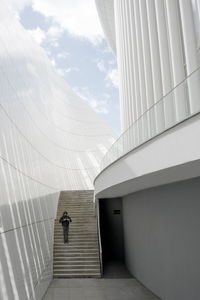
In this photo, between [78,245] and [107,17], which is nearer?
[78,245]

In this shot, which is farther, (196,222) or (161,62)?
(161,62)

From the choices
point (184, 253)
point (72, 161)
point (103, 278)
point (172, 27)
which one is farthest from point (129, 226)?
point (72, 161)

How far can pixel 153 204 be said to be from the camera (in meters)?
12.5

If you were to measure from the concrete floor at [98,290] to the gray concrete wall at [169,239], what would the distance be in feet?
1.74

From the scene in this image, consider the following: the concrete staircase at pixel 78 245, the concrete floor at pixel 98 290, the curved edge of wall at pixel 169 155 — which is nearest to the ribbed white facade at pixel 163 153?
the curved edge of wall at pixel 169 155

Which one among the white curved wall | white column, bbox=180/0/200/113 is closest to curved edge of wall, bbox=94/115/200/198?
the white curved wall

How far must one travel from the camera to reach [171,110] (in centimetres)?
695

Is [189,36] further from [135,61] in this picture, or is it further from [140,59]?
[135,61]

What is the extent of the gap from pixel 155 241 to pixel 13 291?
20.7ft

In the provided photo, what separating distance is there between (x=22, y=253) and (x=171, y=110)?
19.8 ft

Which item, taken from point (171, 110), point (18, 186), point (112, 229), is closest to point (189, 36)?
point (171, 110)

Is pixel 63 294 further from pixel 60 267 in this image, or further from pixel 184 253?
pixel 184 253

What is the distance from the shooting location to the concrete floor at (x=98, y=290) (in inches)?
477

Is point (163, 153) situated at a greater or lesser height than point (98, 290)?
greater
